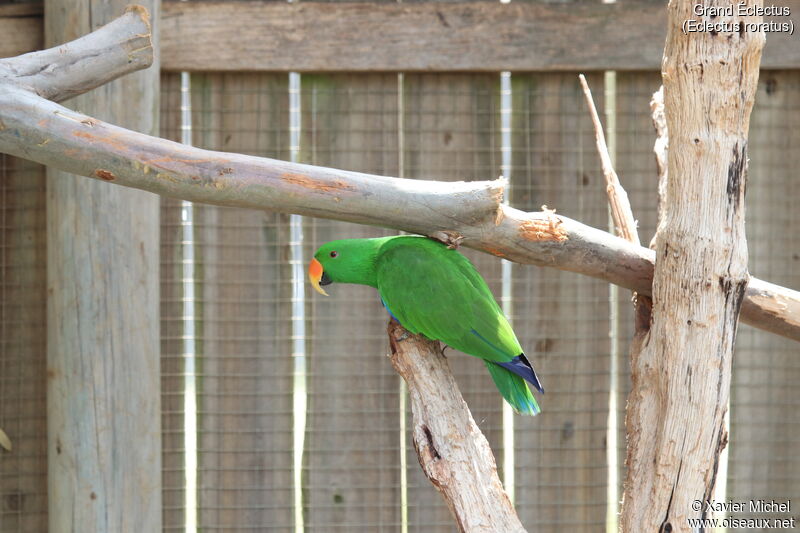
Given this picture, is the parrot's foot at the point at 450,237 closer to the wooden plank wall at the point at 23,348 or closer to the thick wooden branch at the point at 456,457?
the thick wooden branch at the point at 456,457

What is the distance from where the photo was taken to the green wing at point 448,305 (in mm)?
1768

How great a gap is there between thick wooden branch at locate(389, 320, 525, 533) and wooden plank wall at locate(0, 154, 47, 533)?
4.19 feet

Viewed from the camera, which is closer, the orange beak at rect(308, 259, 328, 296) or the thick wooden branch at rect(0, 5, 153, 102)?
the thick wooden branch at rect(0, 5, 153, 102)

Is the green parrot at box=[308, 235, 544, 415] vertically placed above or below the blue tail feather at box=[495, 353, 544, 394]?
above

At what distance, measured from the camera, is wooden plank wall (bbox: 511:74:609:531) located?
8.21 feet

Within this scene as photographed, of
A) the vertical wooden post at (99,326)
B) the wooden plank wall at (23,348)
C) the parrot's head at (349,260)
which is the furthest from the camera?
the wooden plank wall at (23,348)

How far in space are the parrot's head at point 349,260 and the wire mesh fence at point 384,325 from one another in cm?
52

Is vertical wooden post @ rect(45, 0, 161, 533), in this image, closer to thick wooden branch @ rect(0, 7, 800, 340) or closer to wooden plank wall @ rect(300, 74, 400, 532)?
wooden plank wall @ rect(300, 74, 400, 532)

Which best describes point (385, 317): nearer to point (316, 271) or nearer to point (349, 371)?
point (349, 371)

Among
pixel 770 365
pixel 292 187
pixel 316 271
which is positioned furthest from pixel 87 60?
pixel 770 365

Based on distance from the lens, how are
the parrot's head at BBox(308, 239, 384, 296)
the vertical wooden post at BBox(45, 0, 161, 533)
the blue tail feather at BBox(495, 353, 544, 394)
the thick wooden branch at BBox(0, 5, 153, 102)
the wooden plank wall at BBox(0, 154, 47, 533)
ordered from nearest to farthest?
the thick wooden branch at BBox(0, 5, 153, 102)
the blue tail feather at BBox(495, 353, 544, 394)
the parrot's head at BBox(308, 239, 384, 296)
the vertical wooden post at BBox(45, 0, 161, 533)
the wooden plank wall at BBox(0, 154, 47, 533)

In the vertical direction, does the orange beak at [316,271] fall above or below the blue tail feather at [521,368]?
above

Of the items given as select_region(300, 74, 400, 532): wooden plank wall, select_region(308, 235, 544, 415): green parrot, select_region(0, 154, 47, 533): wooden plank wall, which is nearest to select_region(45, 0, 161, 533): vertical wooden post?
select_region(0, 154, 47, 533): wooden plank wall

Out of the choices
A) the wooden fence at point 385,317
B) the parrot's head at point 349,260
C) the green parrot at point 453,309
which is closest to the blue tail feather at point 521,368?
the green parrot at point 453,309
